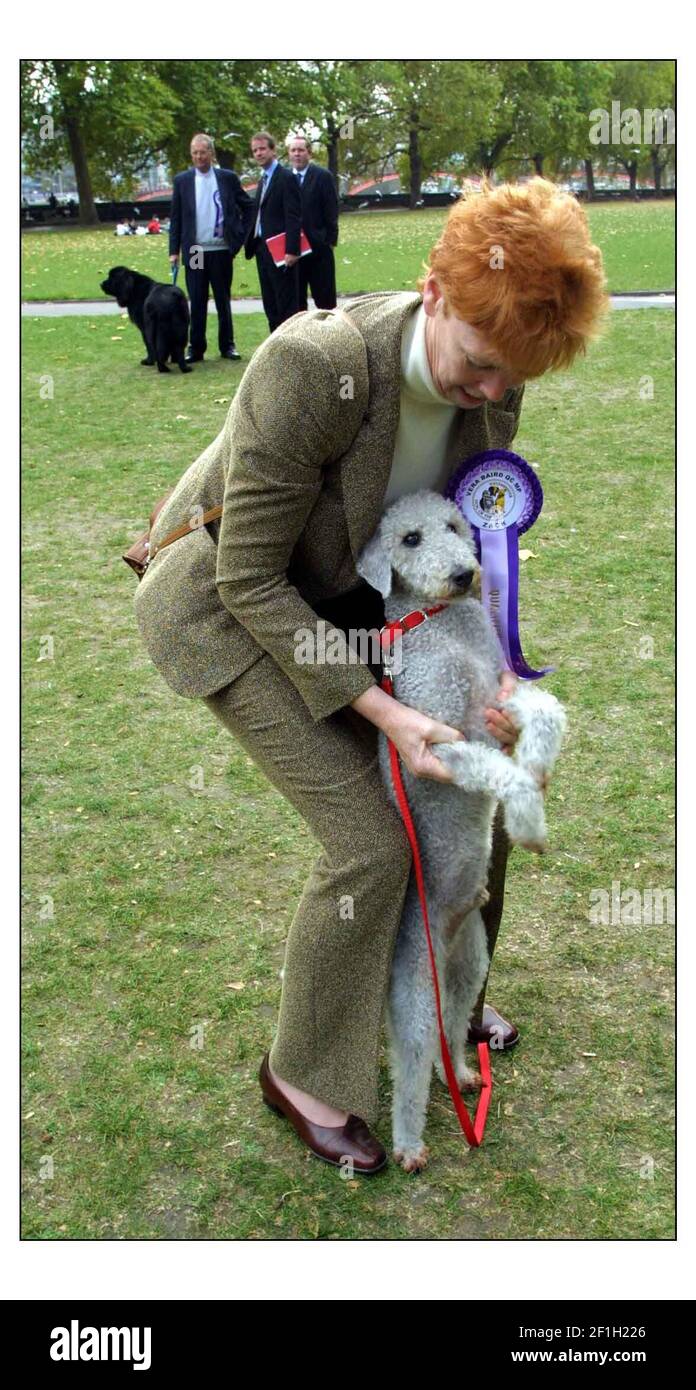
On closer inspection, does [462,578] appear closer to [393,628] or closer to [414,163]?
[393,628]

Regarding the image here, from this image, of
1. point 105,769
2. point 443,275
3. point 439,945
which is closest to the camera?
point 443,275

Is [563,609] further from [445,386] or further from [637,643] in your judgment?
[445,386]

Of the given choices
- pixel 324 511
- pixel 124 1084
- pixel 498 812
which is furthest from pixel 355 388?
pixel 124 1084

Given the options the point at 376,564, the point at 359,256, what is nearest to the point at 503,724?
the point at 376,564

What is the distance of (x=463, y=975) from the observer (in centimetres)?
293

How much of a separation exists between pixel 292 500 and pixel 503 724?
0.67m

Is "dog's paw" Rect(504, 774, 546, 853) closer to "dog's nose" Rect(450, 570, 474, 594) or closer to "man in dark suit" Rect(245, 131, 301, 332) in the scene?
"dog's nose" Rect(450, 570, 474, 594)

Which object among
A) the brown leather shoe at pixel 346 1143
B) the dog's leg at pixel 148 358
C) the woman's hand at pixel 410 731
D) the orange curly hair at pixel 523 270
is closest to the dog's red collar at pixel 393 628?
the woman's hand at pixel 410 731

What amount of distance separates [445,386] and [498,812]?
122 cm

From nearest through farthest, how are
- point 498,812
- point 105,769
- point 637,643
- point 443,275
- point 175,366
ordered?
point 443,275
point 498,812
point 105,769
point 637,643
point 175,366

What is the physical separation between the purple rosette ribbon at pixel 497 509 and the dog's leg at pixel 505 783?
10.6 inches

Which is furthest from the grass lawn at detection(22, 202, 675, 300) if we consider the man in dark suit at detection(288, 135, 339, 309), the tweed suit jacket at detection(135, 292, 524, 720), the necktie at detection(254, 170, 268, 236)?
the tweed suit jacket at detection(135, 292, 524, 720)

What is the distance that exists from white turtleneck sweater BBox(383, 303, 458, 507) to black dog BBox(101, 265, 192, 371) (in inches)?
364

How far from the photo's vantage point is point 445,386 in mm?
2289
